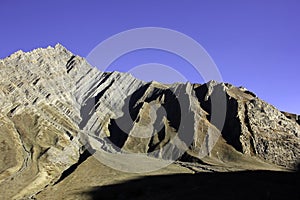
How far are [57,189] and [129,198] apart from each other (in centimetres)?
3905

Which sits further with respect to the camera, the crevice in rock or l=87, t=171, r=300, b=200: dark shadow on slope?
the crevice in rock

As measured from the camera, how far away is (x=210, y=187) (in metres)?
98.4

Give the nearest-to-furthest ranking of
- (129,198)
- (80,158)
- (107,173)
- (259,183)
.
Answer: (259,183), (129,198), (107,173), (80,158)

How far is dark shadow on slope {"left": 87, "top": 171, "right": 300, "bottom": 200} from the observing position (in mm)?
84062

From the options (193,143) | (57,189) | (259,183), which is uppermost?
(193,143)

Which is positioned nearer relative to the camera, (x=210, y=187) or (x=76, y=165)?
(x=210, y=187)

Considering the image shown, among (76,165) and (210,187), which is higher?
(210,187)

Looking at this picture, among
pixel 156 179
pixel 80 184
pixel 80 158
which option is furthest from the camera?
pixel 80 158

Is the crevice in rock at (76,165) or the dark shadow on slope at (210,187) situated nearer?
the dark shadow on slope at (210,187)

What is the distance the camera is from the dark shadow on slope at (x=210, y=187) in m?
84.1

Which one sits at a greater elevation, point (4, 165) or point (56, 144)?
point (56, 144)

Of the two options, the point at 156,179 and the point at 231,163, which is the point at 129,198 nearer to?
the point at 156,179

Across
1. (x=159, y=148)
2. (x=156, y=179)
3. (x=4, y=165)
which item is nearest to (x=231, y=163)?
(x=159, y=148)

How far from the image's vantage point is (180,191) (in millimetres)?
101688
